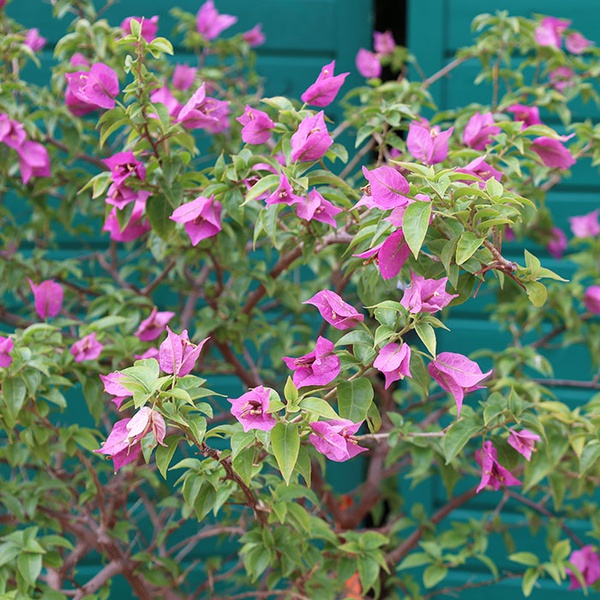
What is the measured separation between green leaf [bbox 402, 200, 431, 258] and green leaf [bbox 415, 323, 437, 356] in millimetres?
72

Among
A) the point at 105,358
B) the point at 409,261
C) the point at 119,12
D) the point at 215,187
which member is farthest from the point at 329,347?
the point at 119,12

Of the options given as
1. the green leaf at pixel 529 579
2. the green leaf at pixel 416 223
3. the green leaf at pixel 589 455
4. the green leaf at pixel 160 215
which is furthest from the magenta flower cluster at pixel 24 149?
the green leaf at pixel 529 579

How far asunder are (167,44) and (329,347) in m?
0.47

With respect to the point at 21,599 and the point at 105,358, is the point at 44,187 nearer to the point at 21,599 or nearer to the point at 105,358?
the point at 105,358

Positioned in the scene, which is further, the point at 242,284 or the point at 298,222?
the point at 242,284

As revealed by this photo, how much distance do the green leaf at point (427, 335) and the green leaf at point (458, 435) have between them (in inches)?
12.3

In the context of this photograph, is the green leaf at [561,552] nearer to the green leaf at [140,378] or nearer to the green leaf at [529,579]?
the green leaf at [529,579]

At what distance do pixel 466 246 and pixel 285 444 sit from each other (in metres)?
0.26

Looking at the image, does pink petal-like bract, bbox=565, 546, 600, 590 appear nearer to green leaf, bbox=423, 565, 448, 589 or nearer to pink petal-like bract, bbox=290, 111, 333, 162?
green leaf, bbox=423, 565, 448, 589

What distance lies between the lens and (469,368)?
0.79 metres

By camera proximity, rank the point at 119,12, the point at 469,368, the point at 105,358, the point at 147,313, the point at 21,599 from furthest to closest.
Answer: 1. the point at 119,12
2. the point at 147,313
3. the point at 105,358
4. the point at 21,599
5. the point at 469,368

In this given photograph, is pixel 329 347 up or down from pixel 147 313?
up

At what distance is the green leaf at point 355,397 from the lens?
81 cm

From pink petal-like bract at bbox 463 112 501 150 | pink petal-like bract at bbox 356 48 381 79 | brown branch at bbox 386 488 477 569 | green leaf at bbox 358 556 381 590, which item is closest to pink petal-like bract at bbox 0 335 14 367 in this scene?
green leaf at bbox 358 556 381 590
